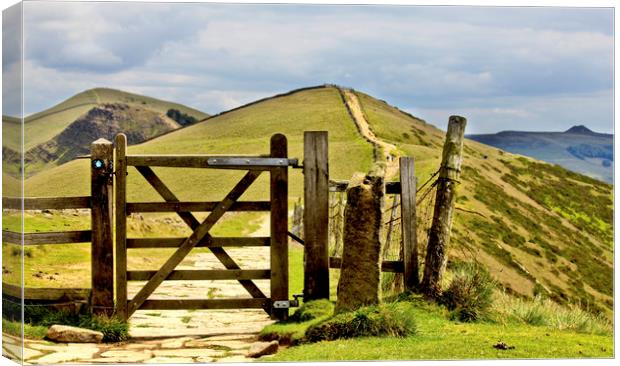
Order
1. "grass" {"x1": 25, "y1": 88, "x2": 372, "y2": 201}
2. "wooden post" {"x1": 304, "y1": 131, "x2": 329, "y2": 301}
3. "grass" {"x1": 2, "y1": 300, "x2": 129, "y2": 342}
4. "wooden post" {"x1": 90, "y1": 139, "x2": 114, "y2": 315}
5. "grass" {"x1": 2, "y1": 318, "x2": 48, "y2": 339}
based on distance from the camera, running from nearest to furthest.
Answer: "grass" {"x1": 2, "y1": 318, "x2": 48, "y2": 339}
"grass" {"x1": 2, "y1": 300, "x2": 129, "y2": 342}
"wooden post" {"x1": 90, "y1": 139, "x2": 114, "y2": 315}
"wooden post" {"x1": 304, "y1": 131, "x2": 329, "y2": 301}
"grass" {"x1": 25, "y1": 88, "x2": 372, "y2": 201}

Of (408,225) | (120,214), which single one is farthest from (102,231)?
(408,225)

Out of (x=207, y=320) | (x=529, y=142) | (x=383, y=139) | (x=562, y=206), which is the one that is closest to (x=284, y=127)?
(x=383, y=139)

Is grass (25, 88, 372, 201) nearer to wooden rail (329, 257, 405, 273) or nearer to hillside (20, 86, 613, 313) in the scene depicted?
hillside (20, 86, 613, 313)

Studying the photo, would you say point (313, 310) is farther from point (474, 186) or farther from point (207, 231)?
point (474, 186)

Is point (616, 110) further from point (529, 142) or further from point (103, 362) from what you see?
point (529, 142)

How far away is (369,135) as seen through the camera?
351 ft

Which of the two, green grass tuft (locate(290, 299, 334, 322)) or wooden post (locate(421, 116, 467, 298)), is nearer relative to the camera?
green grass tuft (locate(290, 299, 334, 322))

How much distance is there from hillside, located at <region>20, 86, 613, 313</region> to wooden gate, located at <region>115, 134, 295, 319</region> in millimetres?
2839

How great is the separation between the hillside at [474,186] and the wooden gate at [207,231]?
2.84 meters

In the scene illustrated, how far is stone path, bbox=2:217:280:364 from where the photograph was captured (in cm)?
1080

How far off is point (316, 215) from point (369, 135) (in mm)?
94823

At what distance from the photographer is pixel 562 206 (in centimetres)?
7219

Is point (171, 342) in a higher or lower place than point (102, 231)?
lower

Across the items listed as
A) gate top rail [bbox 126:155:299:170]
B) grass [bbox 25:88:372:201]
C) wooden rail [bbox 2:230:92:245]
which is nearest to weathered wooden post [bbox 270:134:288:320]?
gate top rail [bbox 126:155:299:170]
